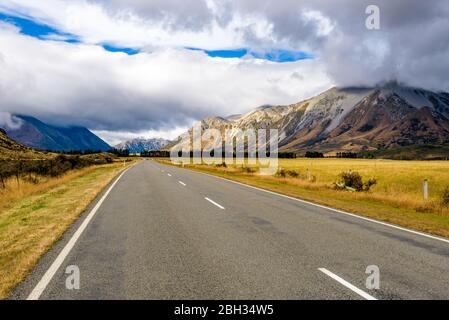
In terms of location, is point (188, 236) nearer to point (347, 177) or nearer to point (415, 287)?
point (415, 287)

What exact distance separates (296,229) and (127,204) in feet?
23.1

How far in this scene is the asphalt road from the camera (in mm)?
5352

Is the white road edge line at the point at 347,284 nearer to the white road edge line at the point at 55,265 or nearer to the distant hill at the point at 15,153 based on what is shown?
the white road edge line at the point at 55,265

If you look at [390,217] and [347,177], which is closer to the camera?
[390,217]

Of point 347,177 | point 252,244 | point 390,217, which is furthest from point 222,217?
point 347,177

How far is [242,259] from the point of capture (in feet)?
22.7

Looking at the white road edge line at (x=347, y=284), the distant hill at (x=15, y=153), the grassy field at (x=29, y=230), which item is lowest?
the white road edge line at (x=347, y=284)

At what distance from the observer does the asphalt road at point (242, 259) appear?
5.35 metres

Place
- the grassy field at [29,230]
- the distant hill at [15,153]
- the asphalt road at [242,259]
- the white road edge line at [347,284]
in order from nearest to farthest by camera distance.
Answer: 1. the white road edge line at [347,284]
2. the asphalt road at [242,259]
3. the grassy field at [29,230]
4. the distant hill at [15,153]

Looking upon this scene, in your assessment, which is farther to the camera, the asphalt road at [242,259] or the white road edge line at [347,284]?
the asphalt road at [242,259]

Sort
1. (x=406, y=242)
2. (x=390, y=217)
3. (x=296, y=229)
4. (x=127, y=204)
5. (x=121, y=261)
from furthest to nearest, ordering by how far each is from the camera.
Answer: (x=127, y=204)
(x=390, y=217)
(x=296, y=229)
(x=406, y=242)
(x=121, y=261)

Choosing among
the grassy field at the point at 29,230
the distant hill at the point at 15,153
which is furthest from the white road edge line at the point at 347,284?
the distant hill at the point at 15,153

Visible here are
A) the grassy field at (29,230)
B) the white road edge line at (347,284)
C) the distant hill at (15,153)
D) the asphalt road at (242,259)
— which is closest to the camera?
the white road edge line at (347,284)

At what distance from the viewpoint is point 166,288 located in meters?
5.41
